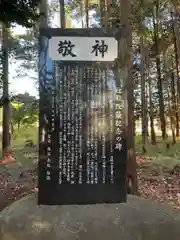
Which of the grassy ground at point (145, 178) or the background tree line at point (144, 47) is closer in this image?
the grassy ground at point (145, 178)

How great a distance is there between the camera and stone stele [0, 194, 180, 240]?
376 cm

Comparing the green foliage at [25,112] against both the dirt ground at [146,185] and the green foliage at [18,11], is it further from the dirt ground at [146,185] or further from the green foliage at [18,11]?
the green foliage at [18,11]

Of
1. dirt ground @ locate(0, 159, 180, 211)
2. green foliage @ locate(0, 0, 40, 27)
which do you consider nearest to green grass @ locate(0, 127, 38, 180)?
dirt ground @ locate(0, 159, 180, 211)

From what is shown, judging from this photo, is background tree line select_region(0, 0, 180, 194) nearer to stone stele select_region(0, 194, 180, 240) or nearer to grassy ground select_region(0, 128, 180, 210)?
grassy ground select_region(0, 128, 180, 210)

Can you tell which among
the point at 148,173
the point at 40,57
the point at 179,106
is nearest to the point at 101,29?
the point at 40,57

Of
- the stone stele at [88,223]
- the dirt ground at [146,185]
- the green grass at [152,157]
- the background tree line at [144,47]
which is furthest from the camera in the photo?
the background tree line at [144,47]

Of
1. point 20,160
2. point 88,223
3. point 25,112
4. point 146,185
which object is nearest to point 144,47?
point 25,112

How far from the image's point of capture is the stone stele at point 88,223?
3762 millimetres

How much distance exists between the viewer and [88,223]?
3.79 meters

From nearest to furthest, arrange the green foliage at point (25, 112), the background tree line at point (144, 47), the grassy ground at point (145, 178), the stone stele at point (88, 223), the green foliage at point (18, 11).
A: 1. the stone stele at point (88, 223)
2. the green foliage at point (18, 11)
3. the grassy ground at point (145, 178)
4. the background tree line at point (144, 47)
5. the green foliage at point (25, 112)

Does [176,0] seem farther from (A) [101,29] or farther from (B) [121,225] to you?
(B) [121,225]

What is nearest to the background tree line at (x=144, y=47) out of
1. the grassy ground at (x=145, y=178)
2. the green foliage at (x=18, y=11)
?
the green foliage at (x=18, y=11)

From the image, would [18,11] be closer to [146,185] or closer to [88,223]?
[146,185]

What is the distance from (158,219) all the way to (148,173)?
20.0 ft
